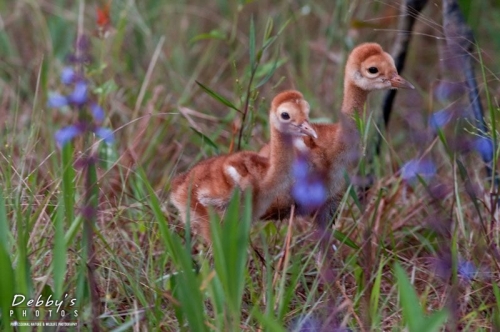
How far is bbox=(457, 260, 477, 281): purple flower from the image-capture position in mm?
2440

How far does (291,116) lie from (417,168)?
2.02 ft

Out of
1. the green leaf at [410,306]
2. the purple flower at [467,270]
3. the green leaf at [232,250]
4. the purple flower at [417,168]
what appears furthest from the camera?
the purple flower at [417,168]

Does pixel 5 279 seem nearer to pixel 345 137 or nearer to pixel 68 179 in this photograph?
pixel 68 179

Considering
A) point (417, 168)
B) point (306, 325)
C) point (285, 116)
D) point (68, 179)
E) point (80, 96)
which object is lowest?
point (306, 325)

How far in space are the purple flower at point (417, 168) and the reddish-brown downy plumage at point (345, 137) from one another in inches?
9.7

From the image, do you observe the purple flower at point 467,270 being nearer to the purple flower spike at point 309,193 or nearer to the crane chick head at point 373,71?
the purple flower spike at point 309,193

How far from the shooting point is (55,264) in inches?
83.0

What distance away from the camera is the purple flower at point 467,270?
8.01 ft

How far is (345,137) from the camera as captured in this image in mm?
2656

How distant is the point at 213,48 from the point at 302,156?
2.24m

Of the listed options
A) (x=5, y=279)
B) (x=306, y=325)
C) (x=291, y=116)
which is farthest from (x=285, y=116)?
(x=5, y=279)

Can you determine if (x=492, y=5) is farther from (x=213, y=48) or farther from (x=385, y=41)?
(x=213, y=48)

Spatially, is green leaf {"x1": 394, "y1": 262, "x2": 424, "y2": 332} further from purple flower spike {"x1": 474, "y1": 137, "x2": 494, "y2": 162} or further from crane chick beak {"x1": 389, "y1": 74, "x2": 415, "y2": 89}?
purple flower spike {"x1": 474, "y1": 137, "x2": 494, "y2": 162}

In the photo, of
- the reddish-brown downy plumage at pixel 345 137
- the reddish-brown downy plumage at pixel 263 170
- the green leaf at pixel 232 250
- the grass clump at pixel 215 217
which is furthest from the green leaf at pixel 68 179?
the reddish-brown downy plumage at pixel 345 137
